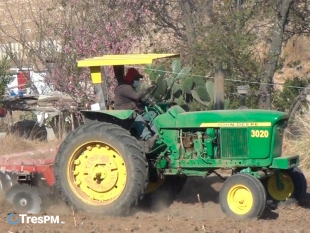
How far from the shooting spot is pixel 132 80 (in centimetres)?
952

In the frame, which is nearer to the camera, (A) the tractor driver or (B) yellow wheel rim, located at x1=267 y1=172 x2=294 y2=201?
(A) the tractor driver

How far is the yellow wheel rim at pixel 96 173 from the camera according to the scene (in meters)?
8.93

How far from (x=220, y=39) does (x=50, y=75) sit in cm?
375

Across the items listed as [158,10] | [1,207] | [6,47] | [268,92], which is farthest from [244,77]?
[1,207]

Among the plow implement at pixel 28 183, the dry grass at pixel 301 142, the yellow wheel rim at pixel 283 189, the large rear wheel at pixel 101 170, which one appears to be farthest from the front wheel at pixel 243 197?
the dry grass at pixel 301 142

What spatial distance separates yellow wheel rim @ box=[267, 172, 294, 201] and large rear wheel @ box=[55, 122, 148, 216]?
181cm

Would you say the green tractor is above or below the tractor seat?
below

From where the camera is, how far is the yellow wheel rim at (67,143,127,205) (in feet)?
29.3

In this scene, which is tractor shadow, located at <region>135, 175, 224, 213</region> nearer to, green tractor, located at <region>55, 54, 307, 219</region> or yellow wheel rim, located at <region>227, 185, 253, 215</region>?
green tractor, located at <region>55, 54, 307, 219</region>

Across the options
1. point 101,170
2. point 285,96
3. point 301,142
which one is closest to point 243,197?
point 101,170

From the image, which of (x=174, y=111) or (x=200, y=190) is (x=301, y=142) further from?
(x=174, y=111)

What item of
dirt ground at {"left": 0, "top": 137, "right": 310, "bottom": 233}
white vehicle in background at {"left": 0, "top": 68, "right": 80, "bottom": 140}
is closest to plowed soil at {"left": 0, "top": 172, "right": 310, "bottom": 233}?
dirt ground at {"left": 0, "top": 137, "right": 310, "bottom": 233}

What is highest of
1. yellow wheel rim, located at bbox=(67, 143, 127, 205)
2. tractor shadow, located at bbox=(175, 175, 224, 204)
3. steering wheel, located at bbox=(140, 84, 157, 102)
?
steering wheel, located at bbox=(140, 84, 157, 102)

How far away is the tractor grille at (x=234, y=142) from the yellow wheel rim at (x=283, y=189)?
2.73ft
